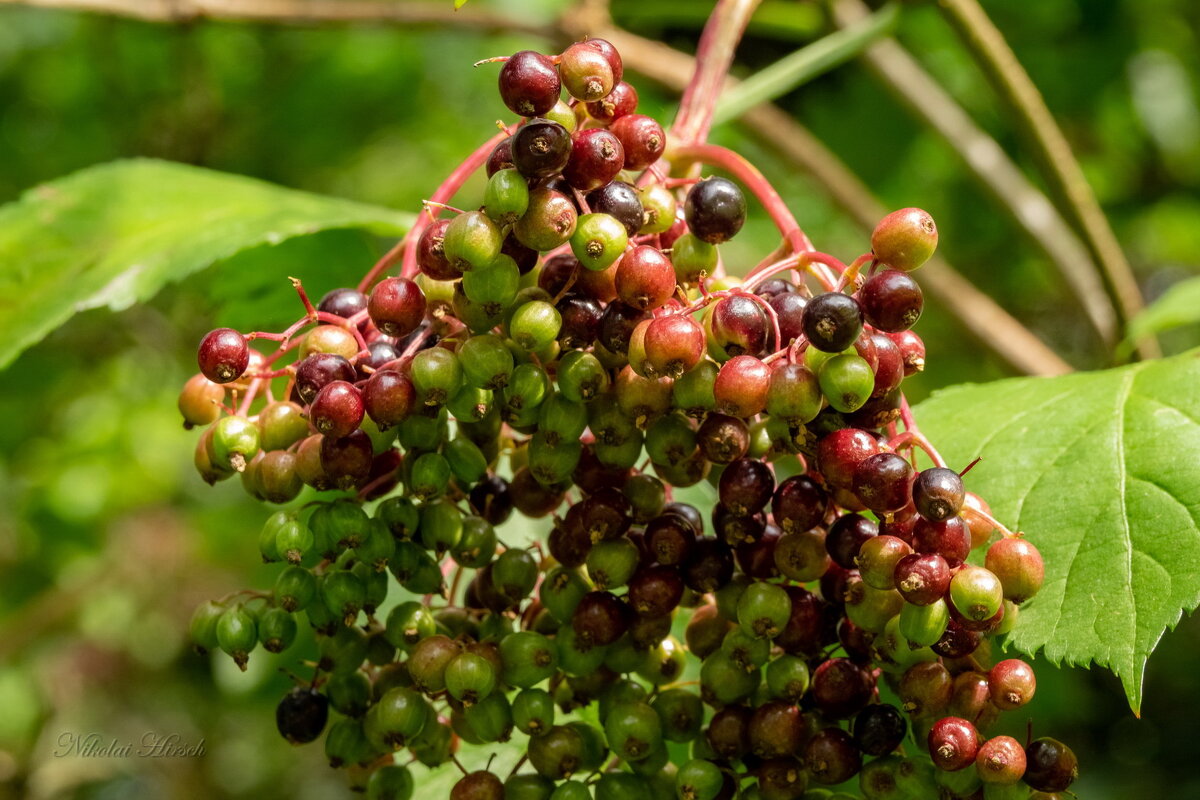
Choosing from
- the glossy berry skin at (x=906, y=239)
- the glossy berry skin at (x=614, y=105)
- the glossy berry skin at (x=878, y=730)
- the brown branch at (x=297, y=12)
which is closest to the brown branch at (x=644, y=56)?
the brown branch at (x=297, y=12)

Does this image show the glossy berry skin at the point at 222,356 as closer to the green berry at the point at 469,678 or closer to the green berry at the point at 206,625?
the green berry at the point at 206,625

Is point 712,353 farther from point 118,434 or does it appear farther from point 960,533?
point 118,434

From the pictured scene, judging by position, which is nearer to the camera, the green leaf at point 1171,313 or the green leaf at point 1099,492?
the green leaf at point 1099,492

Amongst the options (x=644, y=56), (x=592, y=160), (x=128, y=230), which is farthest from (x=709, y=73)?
(x=644, y=56)

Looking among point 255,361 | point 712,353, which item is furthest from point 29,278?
point 712,353

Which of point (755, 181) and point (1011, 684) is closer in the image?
point (1011, 684)

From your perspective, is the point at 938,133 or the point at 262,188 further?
the point at 938,133

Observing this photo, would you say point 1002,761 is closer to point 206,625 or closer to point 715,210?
point 715,210
